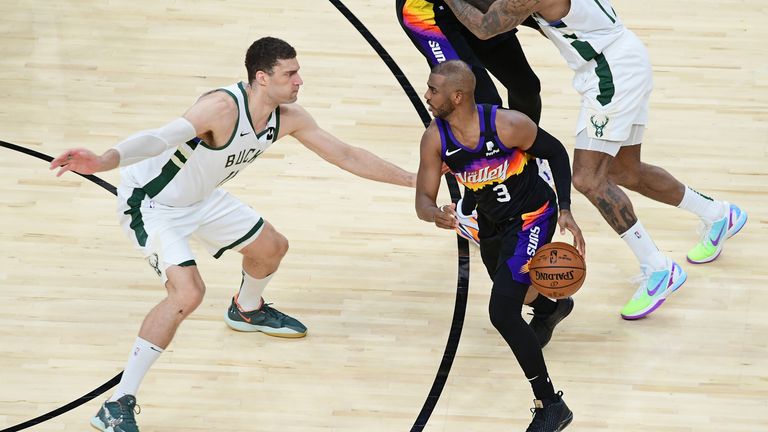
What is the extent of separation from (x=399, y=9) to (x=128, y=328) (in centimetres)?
244

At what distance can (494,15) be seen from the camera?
6145mm

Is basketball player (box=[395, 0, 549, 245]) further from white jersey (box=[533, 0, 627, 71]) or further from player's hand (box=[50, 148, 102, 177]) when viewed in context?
player's hand (box=[50, 148, 102, 177])

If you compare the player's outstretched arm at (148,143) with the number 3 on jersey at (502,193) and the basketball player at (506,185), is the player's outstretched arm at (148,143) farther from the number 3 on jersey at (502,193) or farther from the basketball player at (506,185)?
the number 3 on jersey at (502,193)

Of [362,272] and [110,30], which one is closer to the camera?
[362,272]

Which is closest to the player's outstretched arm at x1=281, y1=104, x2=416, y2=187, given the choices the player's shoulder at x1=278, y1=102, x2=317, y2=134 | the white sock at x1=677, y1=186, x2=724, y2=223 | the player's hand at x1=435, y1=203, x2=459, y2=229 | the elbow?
the player's shoulder at x1=278, y1=102, x2=317, y2=134

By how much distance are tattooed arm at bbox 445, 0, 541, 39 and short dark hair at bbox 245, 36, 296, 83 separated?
1.08 meters

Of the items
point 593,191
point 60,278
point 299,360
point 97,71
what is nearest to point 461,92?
point 593,191

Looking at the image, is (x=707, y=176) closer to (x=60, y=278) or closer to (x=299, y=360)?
(x=299, y=360)

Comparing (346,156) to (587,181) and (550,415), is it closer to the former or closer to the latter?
(587,181)

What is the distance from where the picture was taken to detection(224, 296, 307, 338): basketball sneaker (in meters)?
6.49

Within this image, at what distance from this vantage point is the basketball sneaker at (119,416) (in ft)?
18.4

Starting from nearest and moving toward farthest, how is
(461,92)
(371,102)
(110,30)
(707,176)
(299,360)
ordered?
(461,92)
(299,360)
(707,176)
(371,102)
(110,30)

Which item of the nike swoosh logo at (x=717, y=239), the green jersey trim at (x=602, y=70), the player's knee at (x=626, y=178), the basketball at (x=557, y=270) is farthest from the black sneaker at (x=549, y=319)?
the nike swoosh logo at (x=717, y=239)

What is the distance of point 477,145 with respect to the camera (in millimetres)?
5660
